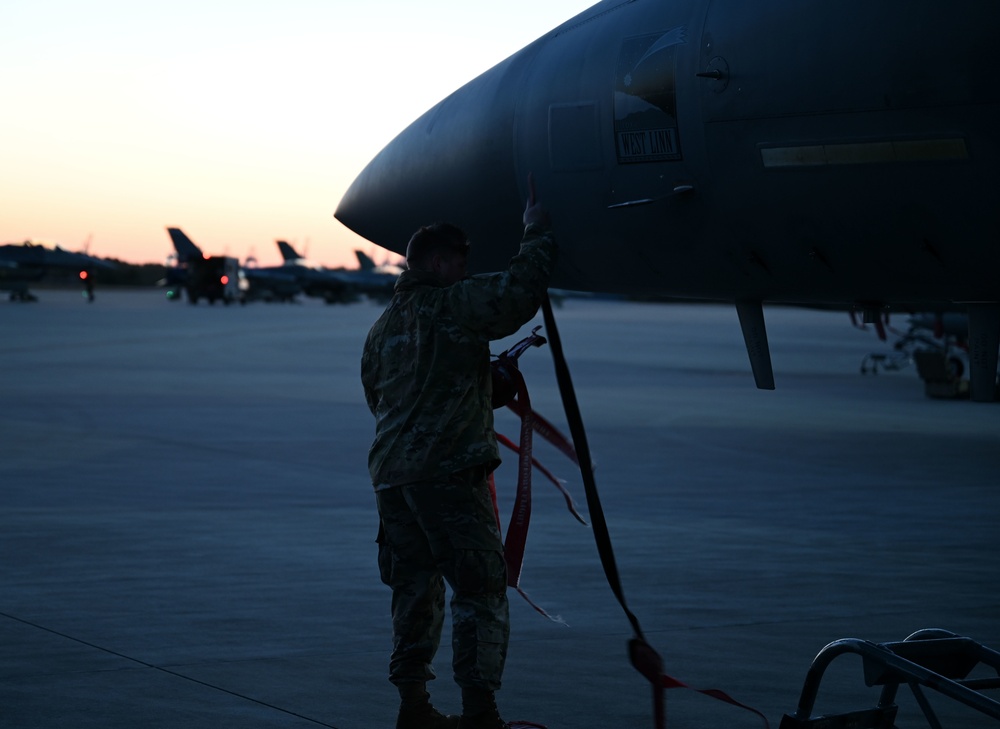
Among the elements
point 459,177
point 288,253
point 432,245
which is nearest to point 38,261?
point 288,253

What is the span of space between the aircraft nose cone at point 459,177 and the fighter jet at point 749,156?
1 cm

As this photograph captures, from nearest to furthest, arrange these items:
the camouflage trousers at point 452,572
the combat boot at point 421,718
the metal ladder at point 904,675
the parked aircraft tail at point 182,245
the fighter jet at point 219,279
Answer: the metal ladder at point 904,675, the camouflage trousers at point 452,572, the combat boot at point 421,718, the fighter jet at point 219,279, the parked aircraft tail at point 182,245

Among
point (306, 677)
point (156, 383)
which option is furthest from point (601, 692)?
point (156, 383)

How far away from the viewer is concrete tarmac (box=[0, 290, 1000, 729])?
6801mm

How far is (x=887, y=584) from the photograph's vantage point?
9.39 meters

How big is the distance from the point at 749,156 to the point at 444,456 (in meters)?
1.70

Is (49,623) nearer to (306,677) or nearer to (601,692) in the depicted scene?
(306,677)

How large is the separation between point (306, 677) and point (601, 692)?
1.40m

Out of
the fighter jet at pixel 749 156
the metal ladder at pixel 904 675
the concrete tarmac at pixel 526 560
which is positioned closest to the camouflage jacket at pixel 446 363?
the fighter jet at pixel 749 156

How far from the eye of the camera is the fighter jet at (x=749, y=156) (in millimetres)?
5363

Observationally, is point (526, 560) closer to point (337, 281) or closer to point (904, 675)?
point (904, 675)

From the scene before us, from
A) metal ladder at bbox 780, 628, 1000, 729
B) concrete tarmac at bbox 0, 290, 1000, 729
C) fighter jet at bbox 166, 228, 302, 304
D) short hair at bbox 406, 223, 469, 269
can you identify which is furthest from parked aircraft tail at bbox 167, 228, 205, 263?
metal ladder at bbox 780, 628, 1000, 729

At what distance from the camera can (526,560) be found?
33.7 ft

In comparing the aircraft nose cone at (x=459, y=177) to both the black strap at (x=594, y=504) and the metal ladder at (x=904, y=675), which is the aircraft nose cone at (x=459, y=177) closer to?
the black strap at (x=594, y=504)
